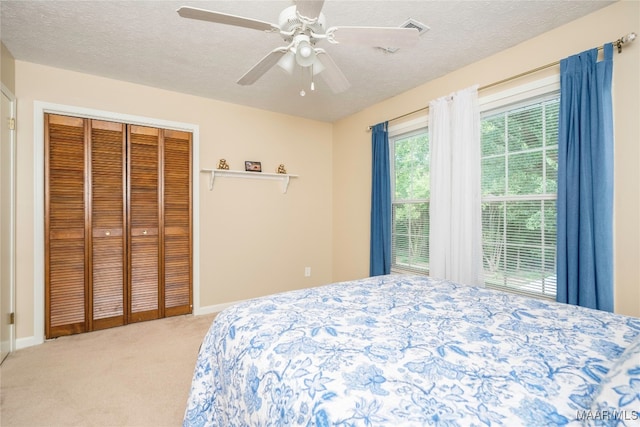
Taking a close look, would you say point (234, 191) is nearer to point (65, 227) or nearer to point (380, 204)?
point (65, 227)

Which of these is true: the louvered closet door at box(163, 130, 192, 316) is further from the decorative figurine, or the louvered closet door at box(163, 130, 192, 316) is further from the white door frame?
the white door frame

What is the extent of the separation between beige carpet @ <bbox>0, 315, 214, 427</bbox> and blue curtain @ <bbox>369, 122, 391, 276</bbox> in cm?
206

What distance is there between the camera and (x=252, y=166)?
371 centimetres

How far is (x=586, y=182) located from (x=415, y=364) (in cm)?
182

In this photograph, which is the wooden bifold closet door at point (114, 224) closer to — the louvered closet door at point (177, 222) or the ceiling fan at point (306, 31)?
the louvered closet door at point (177, 222)

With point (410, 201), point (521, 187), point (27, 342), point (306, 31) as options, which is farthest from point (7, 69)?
point (521, 187)

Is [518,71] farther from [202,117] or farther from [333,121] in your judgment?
[202,117]

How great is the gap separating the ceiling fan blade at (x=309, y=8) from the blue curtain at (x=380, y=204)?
226 centimetres

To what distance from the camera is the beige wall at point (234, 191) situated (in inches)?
104

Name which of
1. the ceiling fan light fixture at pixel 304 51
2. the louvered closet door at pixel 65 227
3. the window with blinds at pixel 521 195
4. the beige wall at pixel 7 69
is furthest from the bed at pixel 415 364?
the beige wall at pixel 7 69

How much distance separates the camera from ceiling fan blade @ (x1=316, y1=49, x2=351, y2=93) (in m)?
1.68

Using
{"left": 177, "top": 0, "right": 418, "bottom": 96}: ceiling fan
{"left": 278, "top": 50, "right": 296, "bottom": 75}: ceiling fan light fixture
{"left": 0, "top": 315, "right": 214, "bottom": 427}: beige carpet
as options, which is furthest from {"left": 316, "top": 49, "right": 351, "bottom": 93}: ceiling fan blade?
{"left": 0, "top": 315, "right": 214, "bottom": 427}: beige carpet

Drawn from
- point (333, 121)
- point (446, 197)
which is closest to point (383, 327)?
point (446, 197)

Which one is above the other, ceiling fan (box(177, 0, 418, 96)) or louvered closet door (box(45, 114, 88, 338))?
ceiling fan (box(177, 0, 418, 96))
